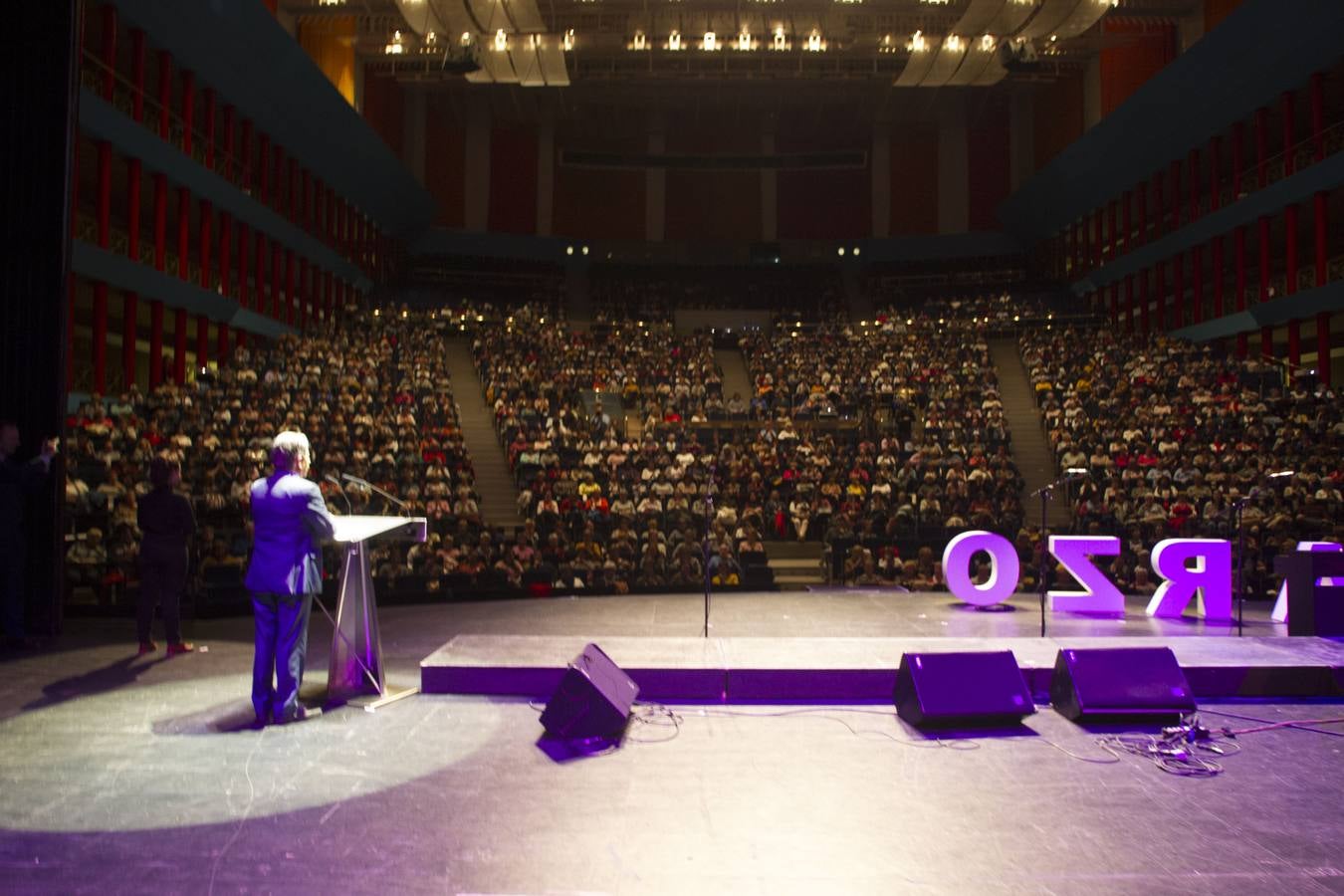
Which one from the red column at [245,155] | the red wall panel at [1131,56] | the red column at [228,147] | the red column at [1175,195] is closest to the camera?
the red column at [228,147]

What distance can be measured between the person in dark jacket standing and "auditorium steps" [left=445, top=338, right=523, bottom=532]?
6343 millimetres

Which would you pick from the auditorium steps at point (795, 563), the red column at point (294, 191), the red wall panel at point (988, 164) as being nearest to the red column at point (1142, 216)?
the red wall panel at point (988, 164)

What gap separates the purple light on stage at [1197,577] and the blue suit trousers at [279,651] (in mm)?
7672

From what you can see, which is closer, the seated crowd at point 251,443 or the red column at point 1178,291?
the seated crowd at point 251,443

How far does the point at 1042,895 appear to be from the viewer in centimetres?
270

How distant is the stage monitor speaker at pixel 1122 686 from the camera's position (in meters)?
4.65

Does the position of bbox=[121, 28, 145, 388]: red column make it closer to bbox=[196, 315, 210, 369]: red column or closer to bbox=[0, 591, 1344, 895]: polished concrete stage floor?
bbox=[196, 315, 210, 369]: red column

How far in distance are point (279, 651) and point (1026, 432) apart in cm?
1468

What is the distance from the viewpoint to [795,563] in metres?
11.9

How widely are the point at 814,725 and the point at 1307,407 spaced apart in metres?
14.2

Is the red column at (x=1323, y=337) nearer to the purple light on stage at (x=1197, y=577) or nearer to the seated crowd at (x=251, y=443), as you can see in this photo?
the purple light on stage at (x=1197, y=577)

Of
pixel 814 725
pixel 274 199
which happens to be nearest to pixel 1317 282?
pixel 814 725

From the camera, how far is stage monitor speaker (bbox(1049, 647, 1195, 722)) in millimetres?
4652

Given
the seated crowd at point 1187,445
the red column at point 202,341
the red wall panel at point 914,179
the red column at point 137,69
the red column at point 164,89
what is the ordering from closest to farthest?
the seated crowd at point 1187,445 < the red column at point 137,69 < the red column at point 164,89 < the red column at point 202,341 < the red wall panel at point 914,179
